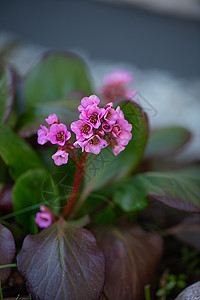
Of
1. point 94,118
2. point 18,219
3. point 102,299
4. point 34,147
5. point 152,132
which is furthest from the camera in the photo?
point 152,132

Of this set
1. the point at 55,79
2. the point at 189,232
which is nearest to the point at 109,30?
the point at 55,79

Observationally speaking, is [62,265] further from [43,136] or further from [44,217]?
[43,136]

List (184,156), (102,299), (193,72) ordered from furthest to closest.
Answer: (193,72), (184,156), (102,299)

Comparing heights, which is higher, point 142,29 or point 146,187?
point 142,29

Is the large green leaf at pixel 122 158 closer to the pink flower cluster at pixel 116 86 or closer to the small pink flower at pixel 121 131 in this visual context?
the small pink flower at pixel 121 131

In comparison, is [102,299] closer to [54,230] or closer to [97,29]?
[54,230]

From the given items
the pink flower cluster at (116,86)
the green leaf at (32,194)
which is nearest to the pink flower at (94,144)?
the green leaf at (32,194)

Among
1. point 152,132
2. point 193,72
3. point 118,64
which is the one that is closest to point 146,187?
point 152,132
